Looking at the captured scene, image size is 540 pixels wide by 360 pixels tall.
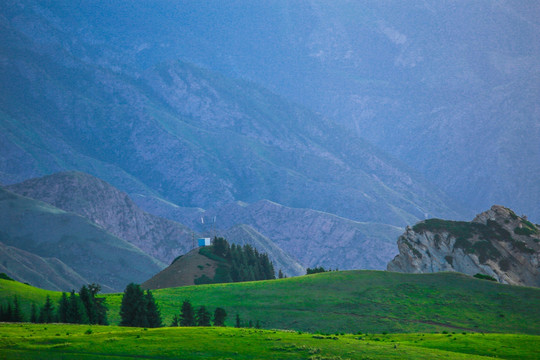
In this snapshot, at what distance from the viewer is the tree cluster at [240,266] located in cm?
18000

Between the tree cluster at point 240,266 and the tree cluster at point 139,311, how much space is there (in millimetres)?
78864

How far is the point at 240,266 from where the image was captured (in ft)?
604

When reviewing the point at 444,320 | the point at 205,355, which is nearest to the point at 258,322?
the point at 444,320

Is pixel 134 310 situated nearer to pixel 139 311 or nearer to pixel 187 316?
pixel 139 311

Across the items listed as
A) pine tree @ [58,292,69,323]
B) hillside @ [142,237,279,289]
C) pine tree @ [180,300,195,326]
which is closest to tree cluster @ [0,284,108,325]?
pine tree @ [58,292,69,323]

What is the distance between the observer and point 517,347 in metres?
68.9

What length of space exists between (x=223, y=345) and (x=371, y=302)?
5776 cm

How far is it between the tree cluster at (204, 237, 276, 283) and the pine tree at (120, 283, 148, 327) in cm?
7872

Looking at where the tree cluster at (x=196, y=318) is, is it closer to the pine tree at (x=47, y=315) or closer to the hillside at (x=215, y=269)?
the pine tree at (x=47, y=315)

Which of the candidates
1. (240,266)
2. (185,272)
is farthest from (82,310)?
(240,266)

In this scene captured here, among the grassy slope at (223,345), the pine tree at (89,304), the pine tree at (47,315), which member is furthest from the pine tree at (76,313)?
the grassy slope at (223,345)

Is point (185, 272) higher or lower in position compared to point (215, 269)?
lower

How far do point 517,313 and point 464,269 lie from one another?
57.9m

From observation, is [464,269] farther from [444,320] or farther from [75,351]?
[75,351]
